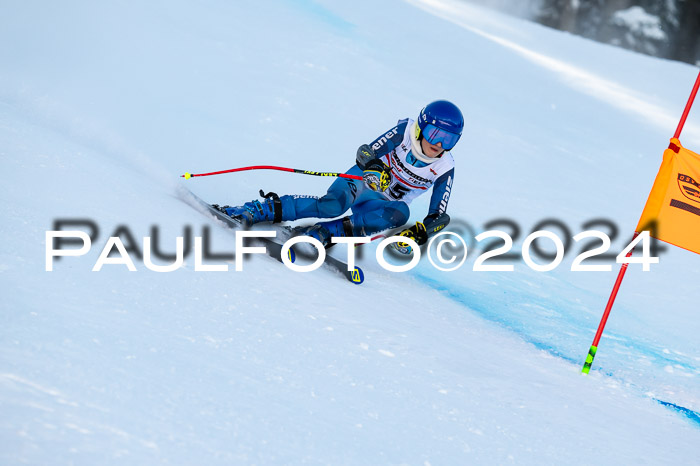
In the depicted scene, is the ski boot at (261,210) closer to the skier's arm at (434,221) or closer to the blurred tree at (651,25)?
the skier's arm at (434,221)

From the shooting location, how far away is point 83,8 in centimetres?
727

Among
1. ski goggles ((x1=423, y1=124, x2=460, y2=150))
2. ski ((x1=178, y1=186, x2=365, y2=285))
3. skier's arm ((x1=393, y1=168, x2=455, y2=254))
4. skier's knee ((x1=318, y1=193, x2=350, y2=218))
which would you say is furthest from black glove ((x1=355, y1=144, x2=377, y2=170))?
ski ((x1=178, y1=186, x2=365, y2=285))

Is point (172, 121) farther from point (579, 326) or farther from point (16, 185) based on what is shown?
point (579, 326)

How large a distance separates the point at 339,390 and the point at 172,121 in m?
4.18

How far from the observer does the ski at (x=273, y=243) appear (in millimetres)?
3451

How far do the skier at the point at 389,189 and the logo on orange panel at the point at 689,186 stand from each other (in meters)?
1.18

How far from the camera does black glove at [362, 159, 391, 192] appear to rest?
398 cm

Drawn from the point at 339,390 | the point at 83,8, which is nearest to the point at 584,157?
the point at 83,8

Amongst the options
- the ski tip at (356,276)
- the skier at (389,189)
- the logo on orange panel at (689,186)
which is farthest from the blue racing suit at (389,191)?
the logo on orange panel at (689,186)

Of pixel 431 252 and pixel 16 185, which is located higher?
pixel 16 185

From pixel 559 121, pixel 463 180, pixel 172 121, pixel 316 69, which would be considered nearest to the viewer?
Result: pixel 172 121

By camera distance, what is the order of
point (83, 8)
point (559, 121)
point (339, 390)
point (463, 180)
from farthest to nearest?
point (559, 121), point (83, 8), point (463, 180), point (339, 390)

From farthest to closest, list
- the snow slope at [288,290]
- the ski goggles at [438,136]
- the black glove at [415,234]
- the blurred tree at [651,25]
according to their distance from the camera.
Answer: the blurred tree at [651,25], the ski goggles at [438,136], the black glove at [415,234], the snow slope at [288,290]

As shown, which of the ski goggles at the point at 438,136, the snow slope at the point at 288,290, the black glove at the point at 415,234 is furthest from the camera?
the ski goggles at the point at 438,136
